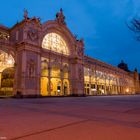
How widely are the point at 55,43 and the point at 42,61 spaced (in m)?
7.36

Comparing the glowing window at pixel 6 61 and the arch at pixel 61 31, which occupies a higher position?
the arch at pixel 61 31

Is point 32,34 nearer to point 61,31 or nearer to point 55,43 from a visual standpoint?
point 55,43

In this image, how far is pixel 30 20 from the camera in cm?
3606

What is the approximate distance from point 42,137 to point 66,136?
64cm

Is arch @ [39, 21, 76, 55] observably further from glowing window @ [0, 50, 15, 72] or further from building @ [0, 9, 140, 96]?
glowing window @ [0, 50, 15, 72]

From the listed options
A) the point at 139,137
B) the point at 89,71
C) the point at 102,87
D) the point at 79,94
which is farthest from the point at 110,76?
the point at 139,137

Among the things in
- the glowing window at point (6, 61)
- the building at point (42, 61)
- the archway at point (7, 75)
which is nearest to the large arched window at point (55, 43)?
the building at point (42, 61)

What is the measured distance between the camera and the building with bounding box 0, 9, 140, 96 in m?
34.0

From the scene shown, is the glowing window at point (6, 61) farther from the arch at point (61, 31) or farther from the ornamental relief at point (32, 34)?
the arch at point (61, 31)

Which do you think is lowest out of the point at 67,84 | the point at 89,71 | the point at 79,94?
the point at 79,94

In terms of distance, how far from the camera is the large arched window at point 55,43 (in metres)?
40.8

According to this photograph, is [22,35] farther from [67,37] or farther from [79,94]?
[79,94]

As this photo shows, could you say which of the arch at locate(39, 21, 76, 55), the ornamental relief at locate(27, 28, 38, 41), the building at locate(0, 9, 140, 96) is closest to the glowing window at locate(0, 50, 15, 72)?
the building at locate(0, 9, 140, 96)

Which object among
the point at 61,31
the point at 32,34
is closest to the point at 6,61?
the point at 32,34
